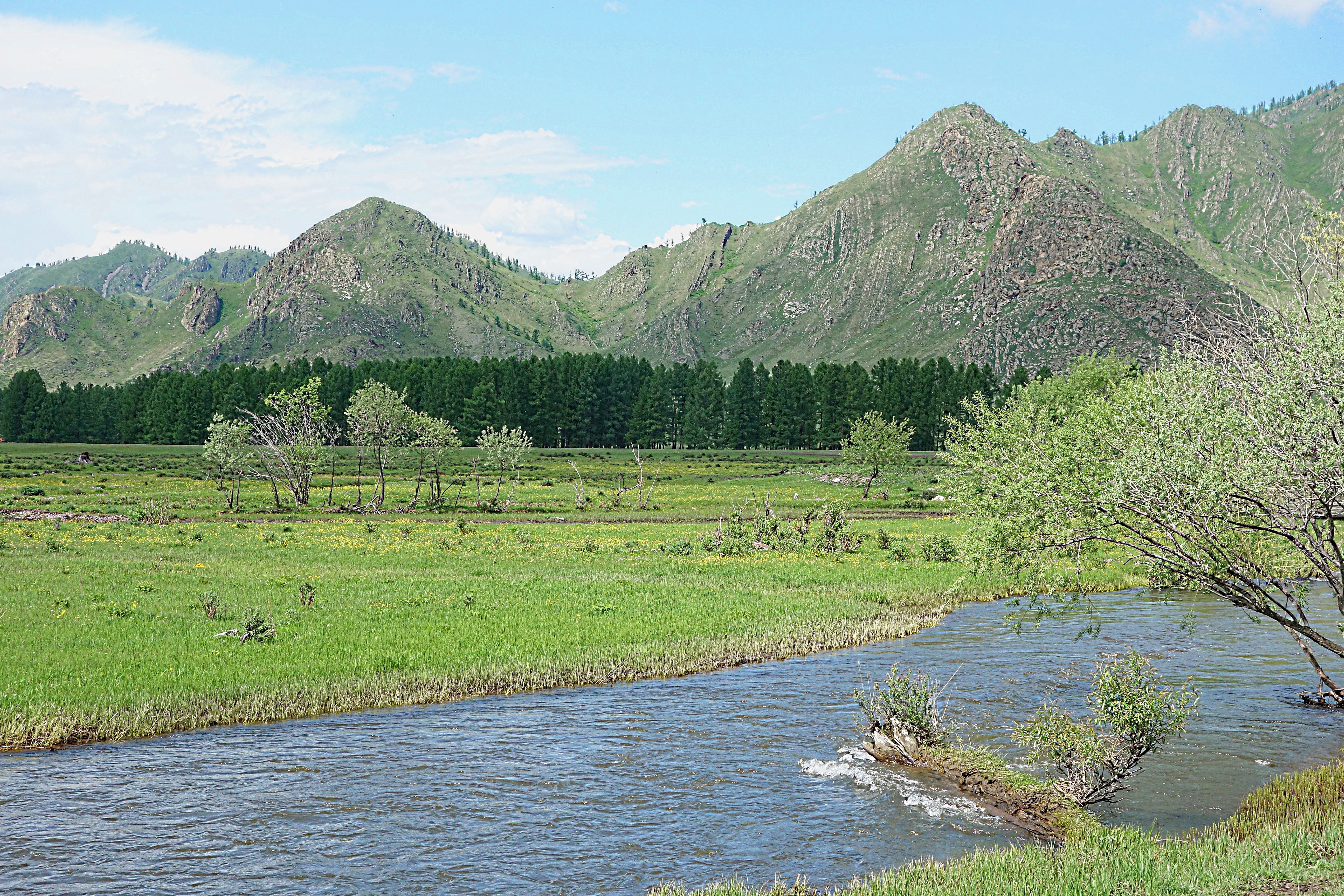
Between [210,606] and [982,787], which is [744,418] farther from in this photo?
[982,787]

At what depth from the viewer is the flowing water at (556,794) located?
13.5m

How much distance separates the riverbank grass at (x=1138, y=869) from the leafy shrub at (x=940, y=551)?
35616 mm

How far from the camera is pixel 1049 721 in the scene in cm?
1708

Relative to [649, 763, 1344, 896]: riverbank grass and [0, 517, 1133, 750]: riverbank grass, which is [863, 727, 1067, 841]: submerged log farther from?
[0, 517, 1133, 750]: riverbank grass

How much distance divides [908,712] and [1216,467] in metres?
7.54

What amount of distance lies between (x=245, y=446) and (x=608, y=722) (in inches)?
2739

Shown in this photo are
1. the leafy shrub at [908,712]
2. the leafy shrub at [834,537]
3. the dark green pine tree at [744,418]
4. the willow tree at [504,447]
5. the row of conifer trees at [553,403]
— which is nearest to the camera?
the leafy shrub at [908,712]

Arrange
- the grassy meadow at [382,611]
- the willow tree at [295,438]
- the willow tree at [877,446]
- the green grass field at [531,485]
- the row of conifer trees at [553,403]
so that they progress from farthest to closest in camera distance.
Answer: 1. the row of conifer trees at [553,403]
2. the willow tree at [877,446]
3. the willow tree at [295,438]
4. the green grass field at [531,485]
5. the grassy meadow at [382,611]

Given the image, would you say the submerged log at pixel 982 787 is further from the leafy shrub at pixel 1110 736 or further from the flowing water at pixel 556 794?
the leafy shrub at pixel 1110 736

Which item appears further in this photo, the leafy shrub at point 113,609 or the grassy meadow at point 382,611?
the leafy shrub at point 113,609

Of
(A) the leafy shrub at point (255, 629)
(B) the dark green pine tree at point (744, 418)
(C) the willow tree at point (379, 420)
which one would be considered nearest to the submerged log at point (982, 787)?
(A) the leafy shrub at point (255, 629)

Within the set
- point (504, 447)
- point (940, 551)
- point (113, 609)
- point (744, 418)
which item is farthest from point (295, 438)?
point (744, 418)

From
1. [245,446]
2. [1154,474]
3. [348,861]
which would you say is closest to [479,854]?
[348,861]

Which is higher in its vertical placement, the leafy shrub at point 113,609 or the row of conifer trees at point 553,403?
the row of conifer trees at point 553,403
